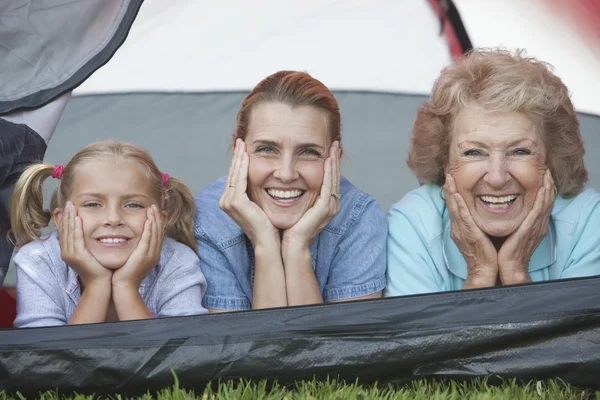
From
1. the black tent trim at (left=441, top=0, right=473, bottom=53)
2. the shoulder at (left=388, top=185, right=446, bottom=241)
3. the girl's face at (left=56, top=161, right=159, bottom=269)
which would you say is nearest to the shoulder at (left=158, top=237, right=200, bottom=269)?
the girl's face at (left=56, top=161, right=159, bottom=269)

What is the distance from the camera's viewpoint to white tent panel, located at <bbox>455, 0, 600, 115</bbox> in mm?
2277

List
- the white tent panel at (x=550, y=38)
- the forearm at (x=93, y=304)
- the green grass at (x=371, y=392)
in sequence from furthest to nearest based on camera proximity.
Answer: the white tent panel at (x=550, y=38) < the forearm at (x=93, y=304) < the green grass at (x=371, y=392)

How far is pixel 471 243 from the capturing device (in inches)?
78.3

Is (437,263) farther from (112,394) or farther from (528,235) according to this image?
(112,394)

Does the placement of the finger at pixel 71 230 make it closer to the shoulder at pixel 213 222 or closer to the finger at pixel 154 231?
the finger at pixel 154 231

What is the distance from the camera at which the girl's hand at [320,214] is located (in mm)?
1995

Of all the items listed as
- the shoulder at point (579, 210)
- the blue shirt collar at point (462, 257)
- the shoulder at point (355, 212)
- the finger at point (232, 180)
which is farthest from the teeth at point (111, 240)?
the shoulder at point (579, 210)

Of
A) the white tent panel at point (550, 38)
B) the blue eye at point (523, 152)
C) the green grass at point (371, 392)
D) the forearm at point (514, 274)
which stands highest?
the white tent panel at point (550, 38)

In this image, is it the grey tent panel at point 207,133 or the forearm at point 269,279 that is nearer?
the forearm at point 269,279

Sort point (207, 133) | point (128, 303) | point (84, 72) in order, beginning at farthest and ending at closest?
point (207, 133)
point (84, 72)
point (128, 303)

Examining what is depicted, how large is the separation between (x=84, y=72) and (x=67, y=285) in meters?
0.51

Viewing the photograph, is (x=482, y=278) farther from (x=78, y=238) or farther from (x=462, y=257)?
(x=78, y=238)

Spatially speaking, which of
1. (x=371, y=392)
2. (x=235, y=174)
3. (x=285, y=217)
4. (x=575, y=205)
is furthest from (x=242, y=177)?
(x=575, y=205)

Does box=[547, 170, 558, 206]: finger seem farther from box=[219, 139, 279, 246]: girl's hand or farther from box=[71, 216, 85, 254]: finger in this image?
box=[71, 216, 85, 254]: finger
